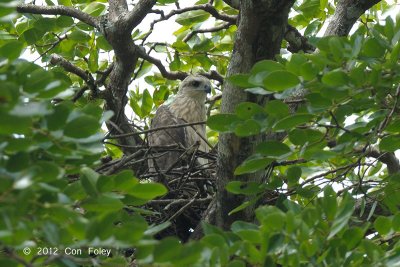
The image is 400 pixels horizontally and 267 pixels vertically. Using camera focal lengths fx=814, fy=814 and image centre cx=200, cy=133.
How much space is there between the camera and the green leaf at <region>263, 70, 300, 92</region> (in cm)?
363

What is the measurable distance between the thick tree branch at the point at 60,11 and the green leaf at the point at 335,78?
9.32 ft

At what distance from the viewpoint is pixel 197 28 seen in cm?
700

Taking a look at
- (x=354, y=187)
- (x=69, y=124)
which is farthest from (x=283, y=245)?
(x=354, y=187)

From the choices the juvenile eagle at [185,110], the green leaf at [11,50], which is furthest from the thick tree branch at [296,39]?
the green leaf at [11,50]

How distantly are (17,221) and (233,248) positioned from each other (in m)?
1.04

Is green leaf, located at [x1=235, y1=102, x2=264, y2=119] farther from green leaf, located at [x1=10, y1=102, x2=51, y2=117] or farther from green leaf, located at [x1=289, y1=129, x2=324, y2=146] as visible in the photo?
green leaf, located at [x1=10, y1=102, x2=51, y2=117]

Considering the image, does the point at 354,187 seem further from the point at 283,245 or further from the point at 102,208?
the point at 102,208

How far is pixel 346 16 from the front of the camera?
578 cm

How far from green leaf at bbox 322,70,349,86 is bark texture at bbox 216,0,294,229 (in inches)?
38.1

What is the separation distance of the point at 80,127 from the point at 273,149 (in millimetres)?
1304

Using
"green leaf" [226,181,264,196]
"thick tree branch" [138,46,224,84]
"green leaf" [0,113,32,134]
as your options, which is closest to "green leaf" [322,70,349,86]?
"green leaf" [226,181,264,196]

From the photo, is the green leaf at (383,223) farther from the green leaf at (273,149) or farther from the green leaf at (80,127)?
the green leaf at (80,127)

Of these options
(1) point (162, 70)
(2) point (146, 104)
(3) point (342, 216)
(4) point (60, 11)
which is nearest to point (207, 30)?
(1) point (162, 70)

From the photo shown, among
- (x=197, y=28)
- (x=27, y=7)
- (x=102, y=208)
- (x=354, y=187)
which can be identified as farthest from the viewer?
(x=197, y=28)
